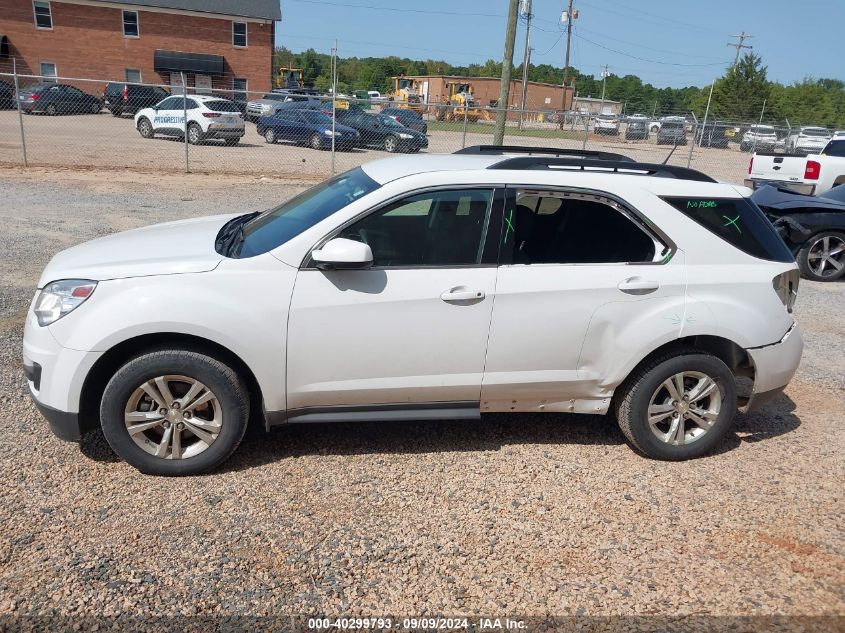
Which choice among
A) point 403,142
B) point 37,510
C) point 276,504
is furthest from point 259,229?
point 403,142

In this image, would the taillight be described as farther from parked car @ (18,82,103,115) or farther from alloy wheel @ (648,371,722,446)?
parked car @ (18,82,103,115)

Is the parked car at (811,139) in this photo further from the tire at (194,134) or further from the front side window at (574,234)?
the front side window at (574,234)

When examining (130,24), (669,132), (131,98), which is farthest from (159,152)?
(130,24)

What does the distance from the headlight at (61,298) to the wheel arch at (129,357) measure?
306mm

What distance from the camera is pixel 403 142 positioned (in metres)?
23.6

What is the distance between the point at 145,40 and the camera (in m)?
43.2

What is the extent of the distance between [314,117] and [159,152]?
19.3 ft

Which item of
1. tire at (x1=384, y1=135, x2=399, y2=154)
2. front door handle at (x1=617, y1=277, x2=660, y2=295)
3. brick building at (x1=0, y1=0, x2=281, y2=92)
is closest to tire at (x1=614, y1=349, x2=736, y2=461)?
front door handle at (x1=617, y1=277, x2=660, y2=295)

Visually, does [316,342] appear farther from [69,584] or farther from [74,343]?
[69,584]

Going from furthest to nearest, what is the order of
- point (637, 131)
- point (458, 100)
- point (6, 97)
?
1. point (458, 100)
2. point (637, 131)
3. point (6, 97)

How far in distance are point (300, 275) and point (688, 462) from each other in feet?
8.33

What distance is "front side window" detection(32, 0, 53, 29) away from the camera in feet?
134

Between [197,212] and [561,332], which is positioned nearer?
[561,332]

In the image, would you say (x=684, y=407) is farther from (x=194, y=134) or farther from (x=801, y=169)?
(x=194, y=134)
